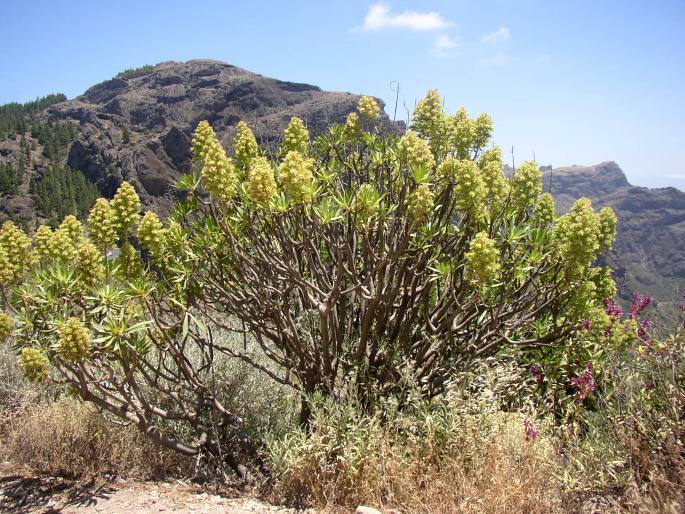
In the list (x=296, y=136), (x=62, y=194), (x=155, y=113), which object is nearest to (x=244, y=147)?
(x=296, y=136)

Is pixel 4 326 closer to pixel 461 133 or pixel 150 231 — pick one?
pixel 150 231

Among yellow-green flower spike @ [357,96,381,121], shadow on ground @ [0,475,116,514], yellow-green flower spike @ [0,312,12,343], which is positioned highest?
yellow-green flower spike @ [357,96,381,121]

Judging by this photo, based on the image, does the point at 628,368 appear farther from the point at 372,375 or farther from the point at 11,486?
the point at 11,486

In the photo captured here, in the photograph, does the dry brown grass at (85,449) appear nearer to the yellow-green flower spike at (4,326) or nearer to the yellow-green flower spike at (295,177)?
the yellow-green flower spike at (4,326)

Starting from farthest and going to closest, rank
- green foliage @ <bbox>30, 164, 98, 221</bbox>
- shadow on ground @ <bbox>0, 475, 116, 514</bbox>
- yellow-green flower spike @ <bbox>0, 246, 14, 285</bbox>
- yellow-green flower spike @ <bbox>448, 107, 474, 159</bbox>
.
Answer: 1. green foliage @ <bbox>30, 164, 98, 221</bbox>
2. yellow-green flower spike @ <bbox>448, 107, 474, 159</bbox>
3. yellow-green flower spike @ <bbox>0, 246, 14, 285</bbox>
4. shadow on ground @ <bbox>0, 475, 116, 514</bbox>

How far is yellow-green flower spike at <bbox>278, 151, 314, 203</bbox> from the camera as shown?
3412mm

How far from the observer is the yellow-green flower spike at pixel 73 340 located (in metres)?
3.32

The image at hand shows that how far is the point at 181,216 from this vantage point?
4598mm

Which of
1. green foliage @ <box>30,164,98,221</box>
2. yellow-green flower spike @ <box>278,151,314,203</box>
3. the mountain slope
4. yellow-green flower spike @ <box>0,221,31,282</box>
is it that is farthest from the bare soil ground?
green foliage @ <box>30,164,98,221</box>

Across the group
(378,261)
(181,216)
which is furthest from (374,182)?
(181,216)

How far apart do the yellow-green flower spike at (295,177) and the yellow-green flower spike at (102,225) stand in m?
1.48

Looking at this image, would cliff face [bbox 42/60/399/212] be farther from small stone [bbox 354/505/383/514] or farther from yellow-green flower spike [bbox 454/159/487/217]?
small stone [bbox 354/505/383/514]

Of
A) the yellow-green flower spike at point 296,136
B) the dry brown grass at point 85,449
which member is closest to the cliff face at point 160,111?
the dry brown grass at point 85,449

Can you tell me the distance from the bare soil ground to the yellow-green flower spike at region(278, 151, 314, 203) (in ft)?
7.50
